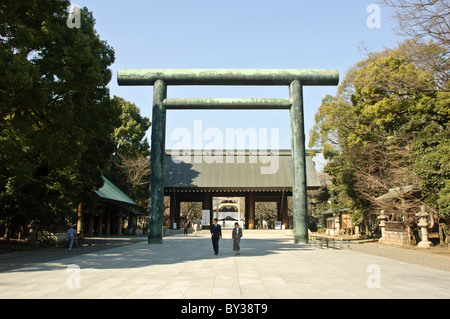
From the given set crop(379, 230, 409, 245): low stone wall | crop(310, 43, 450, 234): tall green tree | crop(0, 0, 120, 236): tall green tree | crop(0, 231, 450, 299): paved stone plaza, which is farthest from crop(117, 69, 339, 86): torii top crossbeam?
crop(0, 231, 450, 299): paved stone plaza

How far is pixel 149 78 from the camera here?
16.6 meters

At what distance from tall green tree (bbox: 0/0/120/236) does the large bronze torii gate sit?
211 cm

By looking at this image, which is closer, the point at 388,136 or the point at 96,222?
the point at 388,136

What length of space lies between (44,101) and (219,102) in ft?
26.2

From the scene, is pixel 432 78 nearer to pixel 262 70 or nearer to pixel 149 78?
pixel 262 70

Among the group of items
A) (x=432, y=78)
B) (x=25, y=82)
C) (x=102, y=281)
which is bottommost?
(x=102, y=281)

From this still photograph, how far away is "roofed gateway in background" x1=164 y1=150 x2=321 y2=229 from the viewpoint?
1294 inches

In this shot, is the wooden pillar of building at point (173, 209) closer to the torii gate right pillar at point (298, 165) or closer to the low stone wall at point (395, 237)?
the torii gate right pillar at point (298, 165)

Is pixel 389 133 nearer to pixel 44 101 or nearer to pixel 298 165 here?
pixel 298 165

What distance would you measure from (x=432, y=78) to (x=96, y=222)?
2688 cm

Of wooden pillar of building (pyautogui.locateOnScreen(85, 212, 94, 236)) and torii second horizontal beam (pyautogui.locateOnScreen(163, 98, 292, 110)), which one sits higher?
torii second horizontal beam (pyautogui.locateOnScreen(163, 98, 292, 110))

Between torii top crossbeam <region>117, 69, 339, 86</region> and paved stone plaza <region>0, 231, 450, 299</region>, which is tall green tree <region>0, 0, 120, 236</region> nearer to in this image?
torii top crossbeam <region>117, 69, 339, 86</region>

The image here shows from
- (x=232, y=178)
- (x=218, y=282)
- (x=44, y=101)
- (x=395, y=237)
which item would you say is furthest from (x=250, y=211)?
(x=218, y=282)
